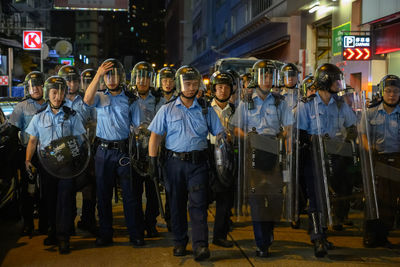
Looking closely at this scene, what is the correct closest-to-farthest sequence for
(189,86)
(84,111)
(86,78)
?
(189,86) < (84,111) < (86,78)

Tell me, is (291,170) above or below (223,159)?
below

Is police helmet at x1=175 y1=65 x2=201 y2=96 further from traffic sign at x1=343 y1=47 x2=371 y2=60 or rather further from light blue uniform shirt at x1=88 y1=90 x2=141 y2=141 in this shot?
traffic sign at x1=343 y1=47 x2=371 y2=60

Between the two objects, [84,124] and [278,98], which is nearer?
[278,98]

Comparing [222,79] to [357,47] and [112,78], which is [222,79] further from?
[357,47]

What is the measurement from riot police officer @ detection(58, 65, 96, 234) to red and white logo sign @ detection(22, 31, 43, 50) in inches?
903

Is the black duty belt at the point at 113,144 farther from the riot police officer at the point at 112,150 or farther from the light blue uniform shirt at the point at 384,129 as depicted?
the light blue uniform shirt at the point at 384,129

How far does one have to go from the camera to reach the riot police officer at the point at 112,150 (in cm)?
618

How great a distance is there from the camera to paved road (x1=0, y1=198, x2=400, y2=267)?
555cm

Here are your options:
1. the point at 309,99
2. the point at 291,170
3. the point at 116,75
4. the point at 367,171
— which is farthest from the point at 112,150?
the point at 367,171

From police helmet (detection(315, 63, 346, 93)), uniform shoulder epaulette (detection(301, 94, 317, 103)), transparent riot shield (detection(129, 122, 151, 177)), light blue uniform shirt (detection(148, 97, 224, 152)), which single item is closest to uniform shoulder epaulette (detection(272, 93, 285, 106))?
uniform shoulder epaulette (detection(301, 94, 317, 103))

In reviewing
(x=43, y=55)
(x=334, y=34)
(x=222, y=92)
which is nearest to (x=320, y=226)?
(x=222, y=92)

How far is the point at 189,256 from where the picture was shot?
579 centimetres

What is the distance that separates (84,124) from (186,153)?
183 centimetres

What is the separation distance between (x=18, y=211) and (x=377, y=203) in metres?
4.64
